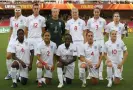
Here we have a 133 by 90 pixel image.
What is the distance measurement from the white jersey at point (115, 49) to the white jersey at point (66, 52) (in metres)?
0.83

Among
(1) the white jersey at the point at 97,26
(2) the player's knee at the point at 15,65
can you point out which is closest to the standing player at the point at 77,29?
(1) the white jersey at the point at 97,26

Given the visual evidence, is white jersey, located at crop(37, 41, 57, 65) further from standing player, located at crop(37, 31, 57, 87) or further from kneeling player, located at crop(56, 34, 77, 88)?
kneeling player, located at crop(56, 34, 77, 88)

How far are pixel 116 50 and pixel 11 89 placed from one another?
2.75 m

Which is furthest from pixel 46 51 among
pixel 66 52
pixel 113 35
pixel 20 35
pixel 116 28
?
pixel 116 28

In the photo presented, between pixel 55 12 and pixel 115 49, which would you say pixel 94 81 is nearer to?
pixel 115 49

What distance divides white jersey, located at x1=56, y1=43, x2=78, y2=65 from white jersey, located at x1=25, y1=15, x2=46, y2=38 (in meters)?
0.92

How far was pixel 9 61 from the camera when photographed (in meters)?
8.76

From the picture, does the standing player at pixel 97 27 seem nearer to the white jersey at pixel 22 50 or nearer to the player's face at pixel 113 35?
the player's face at pixel 113 35

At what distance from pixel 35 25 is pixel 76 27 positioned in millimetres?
1100

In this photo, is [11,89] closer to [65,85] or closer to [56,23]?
[65,85]

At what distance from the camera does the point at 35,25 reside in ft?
28.7

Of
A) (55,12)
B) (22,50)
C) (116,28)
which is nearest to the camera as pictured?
(22,50)

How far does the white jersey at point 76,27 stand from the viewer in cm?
898

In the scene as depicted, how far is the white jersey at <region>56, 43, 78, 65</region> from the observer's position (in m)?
8.10
